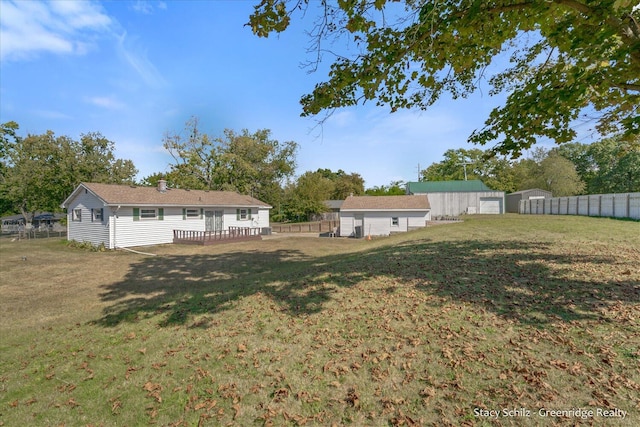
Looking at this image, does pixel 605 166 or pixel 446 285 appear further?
pixel 605 166

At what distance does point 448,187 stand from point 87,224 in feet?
115

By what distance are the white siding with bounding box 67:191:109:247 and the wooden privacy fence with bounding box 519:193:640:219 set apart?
3429cm

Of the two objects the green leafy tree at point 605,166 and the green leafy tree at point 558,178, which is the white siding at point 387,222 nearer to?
the green leafy tree at point 558,178

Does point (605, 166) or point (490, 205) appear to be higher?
point (605, 166)

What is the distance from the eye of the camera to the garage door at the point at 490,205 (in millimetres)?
33844

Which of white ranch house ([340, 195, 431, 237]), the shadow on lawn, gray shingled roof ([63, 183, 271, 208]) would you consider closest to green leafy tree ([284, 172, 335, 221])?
gray shingled roof ([63, 183, 271, 208])

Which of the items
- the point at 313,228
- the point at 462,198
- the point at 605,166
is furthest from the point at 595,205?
the point at 605,166

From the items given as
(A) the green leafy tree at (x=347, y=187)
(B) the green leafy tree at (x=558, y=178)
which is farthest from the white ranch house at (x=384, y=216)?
(A) the green leafy tree at (x=347, y=187)

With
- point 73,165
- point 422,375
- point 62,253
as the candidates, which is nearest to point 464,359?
point 422,375

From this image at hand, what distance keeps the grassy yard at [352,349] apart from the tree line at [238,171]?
68.5ft

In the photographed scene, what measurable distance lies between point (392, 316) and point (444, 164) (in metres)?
71.3

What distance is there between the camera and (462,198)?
3459 cm

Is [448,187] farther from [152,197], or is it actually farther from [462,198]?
[152,197]

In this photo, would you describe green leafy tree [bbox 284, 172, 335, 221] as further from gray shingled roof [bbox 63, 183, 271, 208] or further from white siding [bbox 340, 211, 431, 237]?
white siding [bbox 340, 211, 431, 237]
